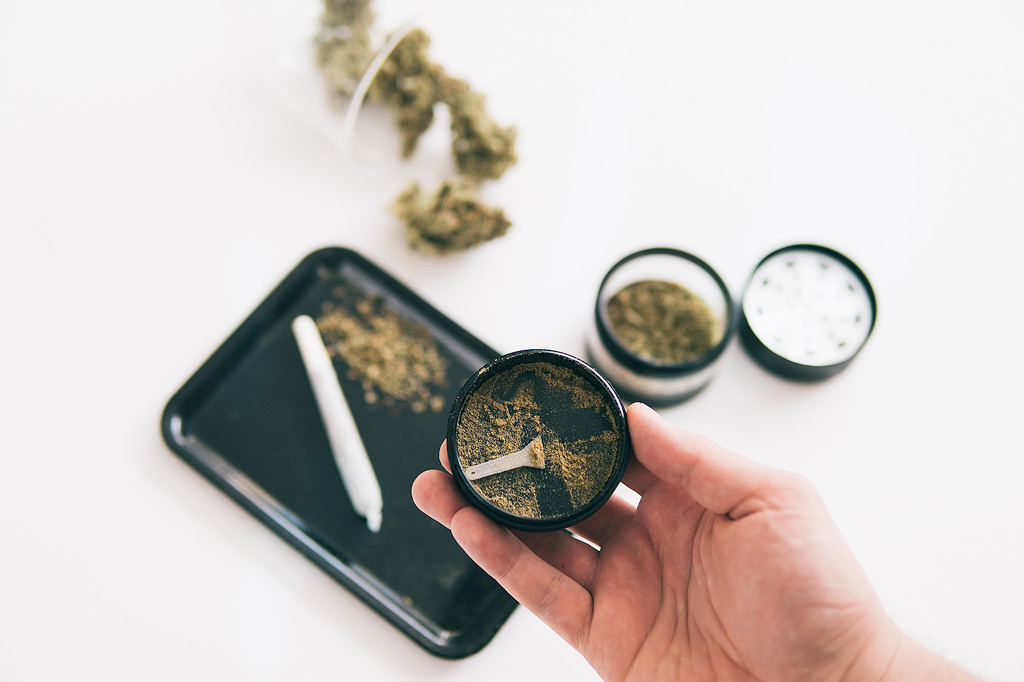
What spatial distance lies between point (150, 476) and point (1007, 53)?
5.41ft

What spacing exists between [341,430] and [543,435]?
1.26 feet

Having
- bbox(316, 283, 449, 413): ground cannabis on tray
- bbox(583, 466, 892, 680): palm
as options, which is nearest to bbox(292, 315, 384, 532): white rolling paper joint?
bbox(316, 283, 449, 413): ground cannabis on tray

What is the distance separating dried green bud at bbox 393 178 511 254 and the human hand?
42 cm

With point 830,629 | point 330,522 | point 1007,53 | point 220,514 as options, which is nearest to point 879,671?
point 830,629

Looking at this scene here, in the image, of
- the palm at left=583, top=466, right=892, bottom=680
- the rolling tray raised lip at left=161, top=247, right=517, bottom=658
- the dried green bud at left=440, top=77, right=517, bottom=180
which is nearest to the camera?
the palm at left=583, top=466, right=892, bottom=680

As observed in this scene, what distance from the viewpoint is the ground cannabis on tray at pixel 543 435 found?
77cm

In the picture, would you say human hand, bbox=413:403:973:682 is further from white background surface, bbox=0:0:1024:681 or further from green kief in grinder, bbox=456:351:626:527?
white background surface, bbox=0:0:1024:681

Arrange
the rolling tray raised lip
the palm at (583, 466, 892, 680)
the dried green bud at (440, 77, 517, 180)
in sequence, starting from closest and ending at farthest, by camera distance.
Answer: the palm at (583, 466, 892, 680)
the rolling tray raised lip
the dried green bud at (440, 77, 517, 180)

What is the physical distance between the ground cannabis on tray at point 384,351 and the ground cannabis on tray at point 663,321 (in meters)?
0.29

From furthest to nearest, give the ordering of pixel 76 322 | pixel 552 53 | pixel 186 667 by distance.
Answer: pixel 552 53, pixel 76 322, pixel 186 667

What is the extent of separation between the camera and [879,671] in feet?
2.43

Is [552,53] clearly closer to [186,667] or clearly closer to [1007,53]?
[1007,53]

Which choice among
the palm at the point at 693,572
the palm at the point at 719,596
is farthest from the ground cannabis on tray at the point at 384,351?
the palm at the point at 719,596

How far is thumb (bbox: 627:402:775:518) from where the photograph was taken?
76 cm
